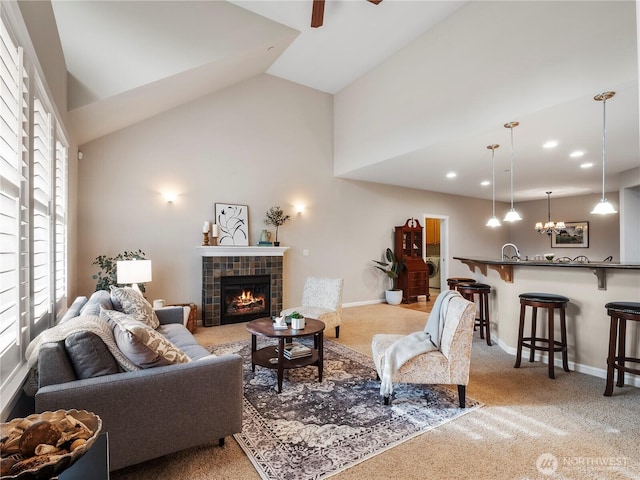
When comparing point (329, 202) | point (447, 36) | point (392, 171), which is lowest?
point (329, 202)

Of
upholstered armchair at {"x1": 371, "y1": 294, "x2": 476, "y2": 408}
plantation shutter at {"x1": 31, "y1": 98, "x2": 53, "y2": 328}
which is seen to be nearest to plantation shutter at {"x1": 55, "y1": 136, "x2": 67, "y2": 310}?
plantation shutter at {"x1": 31, "y1": 98, "x2": 53, "y2": 328}

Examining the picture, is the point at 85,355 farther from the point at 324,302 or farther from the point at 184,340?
the point at 324,302

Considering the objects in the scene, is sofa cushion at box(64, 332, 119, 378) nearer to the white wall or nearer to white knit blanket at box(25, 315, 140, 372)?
white knit blanket at box(25, 315, 140, 372)

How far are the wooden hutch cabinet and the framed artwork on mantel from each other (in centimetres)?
342

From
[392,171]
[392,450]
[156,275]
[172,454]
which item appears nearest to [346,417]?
[392,450]

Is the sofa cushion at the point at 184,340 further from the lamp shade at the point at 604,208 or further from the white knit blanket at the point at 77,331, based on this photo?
the lamp shade at the point at 604,208

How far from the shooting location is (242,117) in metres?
5.60

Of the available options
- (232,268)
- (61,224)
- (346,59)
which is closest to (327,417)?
(61,224)

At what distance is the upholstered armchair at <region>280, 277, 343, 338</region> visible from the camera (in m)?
4.21

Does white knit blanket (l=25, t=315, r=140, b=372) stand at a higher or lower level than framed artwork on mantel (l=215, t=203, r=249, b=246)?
lower

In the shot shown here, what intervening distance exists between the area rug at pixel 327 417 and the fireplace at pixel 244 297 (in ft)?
7.05

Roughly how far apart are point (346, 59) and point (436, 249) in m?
6.26

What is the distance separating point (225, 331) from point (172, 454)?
289 cm

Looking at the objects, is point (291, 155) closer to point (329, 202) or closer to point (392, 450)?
point (329, 202)
